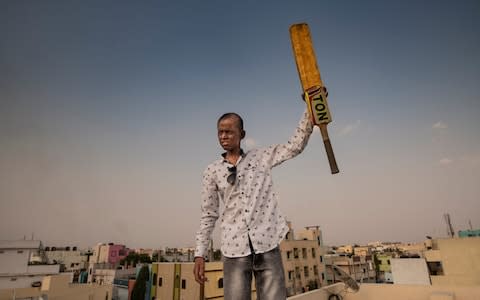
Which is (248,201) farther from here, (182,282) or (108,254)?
(108,254)

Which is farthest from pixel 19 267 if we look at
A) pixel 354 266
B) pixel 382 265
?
pixel 382 265

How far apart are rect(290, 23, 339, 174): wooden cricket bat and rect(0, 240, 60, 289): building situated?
101ft

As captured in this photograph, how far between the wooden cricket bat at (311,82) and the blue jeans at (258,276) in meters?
0.68

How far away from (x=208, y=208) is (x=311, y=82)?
1.13 m

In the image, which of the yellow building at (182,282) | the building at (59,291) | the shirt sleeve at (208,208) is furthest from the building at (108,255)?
the shirt sleeve at (208,208)

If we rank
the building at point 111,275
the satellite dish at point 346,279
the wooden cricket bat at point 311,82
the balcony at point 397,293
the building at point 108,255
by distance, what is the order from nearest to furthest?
the wooden cricket bat at point 311,82, the balcony at point 397,293, the satellite dish at point 346,279, the building at point 111,275, the building at point 108,255

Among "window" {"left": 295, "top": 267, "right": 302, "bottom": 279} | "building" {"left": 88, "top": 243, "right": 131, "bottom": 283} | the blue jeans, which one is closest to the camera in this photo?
the blue jeans

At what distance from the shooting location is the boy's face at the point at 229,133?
1.88 m

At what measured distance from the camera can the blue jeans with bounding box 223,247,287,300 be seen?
1.53 m

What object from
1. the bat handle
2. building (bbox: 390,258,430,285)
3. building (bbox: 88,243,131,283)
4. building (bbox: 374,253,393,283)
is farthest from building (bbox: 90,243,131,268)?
the bat handle

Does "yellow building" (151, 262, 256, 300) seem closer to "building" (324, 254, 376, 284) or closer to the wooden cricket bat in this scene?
"building" (324, 254, 376, 284)

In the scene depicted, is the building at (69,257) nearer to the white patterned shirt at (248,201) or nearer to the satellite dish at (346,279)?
the satellite dish at (346,279)

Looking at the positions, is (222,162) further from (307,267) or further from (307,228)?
(307,228)

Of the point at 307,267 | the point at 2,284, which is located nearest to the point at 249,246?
the point at 307,267
